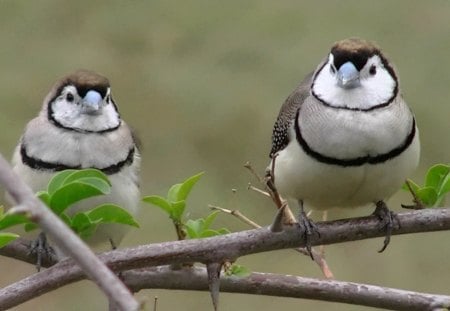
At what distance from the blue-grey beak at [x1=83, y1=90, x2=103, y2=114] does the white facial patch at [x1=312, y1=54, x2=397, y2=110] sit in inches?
15.0

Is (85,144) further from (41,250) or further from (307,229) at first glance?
(307,229)

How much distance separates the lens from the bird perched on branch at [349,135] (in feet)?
6.17

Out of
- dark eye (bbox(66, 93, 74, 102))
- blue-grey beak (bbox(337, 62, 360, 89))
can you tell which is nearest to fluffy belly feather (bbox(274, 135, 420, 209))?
blue-grey beak (bbox(337, 62, 360, 89))

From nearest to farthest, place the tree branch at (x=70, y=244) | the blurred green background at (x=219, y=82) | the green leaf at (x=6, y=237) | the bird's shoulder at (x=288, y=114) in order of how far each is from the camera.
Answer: the tree branch at (x=70, y=244) → the green leaf at (x=6, y=237) → the bird's shoulder at (x=288, y=114) → the blurred green background at (x=219, y=82)

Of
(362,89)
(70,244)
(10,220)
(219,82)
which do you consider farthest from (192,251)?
(219,82)

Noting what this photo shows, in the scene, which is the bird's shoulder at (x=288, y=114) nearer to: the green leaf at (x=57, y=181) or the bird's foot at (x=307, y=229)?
the bird's foot at (x=307, y=229)

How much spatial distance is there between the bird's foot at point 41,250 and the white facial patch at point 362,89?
1.63 ft

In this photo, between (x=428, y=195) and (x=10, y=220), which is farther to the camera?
(x=428, y=195)

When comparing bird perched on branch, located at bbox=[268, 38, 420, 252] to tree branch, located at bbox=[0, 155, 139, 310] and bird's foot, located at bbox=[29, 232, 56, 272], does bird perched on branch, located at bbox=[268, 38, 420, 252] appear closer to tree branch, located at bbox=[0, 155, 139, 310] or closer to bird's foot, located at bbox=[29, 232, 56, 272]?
bird's foot, located at bbox=[29, 232, 56, 272]

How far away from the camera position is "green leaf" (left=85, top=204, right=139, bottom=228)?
1.39 meters

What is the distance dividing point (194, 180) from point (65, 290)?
312 cm

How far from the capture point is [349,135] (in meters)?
1.88

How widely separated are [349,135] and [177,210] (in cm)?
43

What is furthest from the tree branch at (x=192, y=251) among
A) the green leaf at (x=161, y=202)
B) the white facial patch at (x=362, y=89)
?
the white facial patch at (x=362, y=89)
